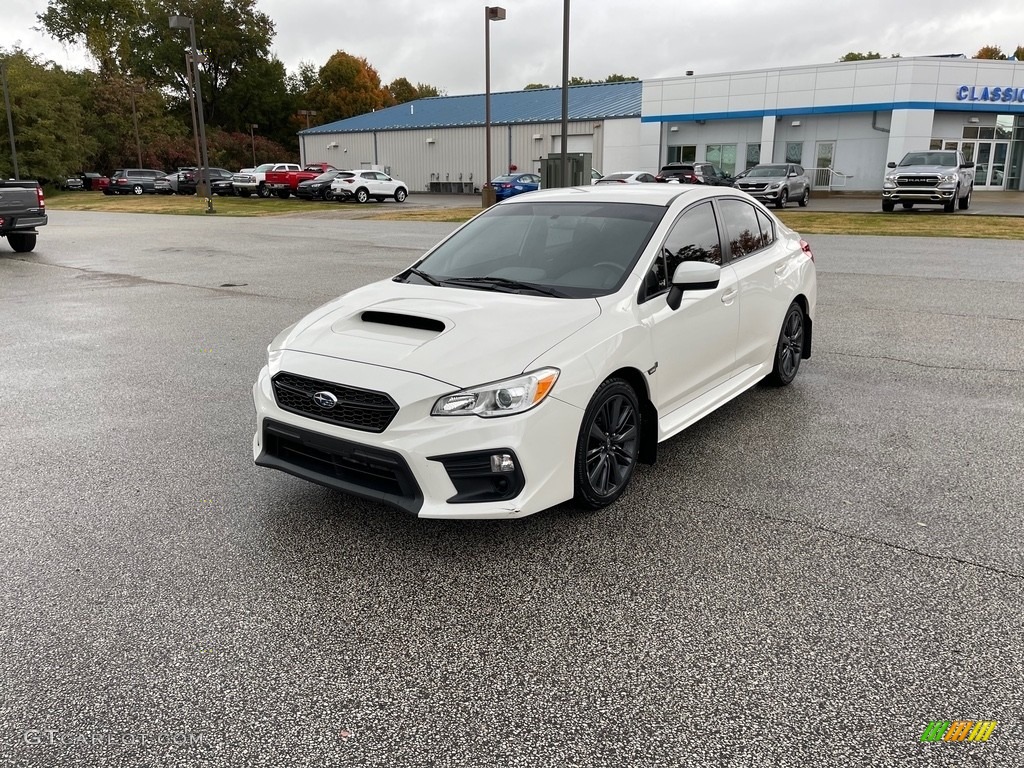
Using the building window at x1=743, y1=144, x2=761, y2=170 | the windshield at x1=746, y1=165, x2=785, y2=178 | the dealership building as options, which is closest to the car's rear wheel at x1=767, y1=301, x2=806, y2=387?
the windshield at x1=746, y1=165, x2=785, y2=178

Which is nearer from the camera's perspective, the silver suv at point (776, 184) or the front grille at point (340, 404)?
the front grille at point (340, 404)

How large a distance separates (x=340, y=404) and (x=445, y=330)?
65 cm

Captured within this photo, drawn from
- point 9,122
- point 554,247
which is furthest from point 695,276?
point 9,122

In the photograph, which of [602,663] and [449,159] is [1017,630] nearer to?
[602,663]

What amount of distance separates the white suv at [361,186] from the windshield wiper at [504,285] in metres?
37.4

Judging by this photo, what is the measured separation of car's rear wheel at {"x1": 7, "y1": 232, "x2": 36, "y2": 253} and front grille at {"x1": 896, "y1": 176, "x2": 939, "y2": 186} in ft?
85.6

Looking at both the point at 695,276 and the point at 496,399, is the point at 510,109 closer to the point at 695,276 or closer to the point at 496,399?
the point at 695,276

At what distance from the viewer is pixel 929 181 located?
27.1 meters

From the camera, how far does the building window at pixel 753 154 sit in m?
44.3

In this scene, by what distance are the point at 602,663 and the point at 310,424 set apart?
1777 mm

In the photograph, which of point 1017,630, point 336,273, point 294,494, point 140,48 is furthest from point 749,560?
point 140,48

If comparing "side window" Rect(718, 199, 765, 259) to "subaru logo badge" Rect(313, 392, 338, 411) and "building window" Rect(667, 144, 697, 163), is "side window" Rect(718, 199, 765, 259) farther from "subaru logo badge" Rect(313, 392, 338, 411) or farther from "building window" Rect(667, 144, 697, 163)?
"building window" Rect(667, 144, 697, 163)

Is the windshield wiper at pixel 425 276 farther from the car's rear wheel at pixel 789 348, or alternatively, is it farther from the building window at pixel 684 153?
the building window at pixel 684 153

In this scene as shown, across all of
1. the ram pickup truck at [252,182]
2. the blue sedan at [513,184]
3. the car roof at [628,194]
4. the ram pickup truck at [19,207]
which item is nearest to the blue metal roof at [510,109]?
the blue sedan at [513,184]
